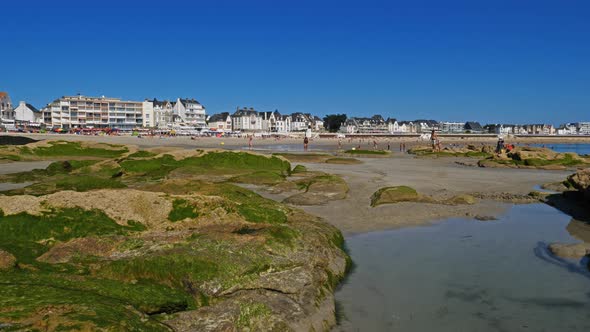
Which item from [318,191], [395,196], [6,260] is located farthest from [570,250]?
[6,260]

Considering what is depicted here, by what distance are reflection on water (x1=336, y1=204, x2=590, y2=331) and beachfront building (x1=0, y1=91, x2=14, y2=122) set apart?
181207 mm

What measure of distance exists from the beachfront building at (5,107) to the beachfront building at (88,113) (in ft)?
36.1

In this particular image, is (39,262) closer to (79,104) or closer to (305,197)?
(305,197)

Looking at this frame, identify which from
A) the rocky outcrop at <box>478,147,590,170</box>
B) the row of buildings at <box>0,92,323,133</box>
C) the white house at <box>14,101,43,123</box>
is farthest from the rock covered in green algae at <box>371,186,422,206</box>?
the white house at <box>14,101,43,123</box>

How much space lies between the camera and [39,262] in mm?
8188

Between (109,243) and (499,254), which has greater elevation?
(109,243)

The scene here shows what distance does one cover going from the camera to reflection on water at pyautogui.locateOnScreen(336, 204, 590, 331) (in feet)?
28.5

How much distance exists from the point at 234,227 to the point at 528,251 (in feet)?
28.6

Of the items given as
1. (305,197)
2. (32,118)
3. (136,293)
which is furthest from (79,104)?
(136,293)

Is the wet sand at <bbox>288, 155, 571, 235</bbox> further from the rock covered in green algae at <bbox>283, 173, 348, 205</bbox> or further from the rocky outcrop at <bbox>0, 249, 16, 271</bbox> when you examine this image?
the rocky outcrop at <bbox>0, 249, 16, 271</bbox>

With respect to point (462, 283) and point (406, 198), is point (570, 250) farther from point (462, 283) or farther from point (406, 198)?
point (406, 198)

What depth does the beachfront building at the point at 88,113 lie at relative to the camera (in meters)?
167

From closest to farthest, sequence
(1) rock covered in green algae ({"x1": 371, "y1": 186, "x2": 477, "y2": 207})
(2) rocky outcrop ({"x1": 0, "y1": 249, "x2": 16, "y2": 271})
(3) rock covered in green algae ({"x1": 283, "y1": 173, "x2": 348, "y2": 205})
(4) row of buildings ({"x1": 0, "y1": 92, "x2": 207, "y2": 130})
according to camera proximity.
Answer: (2) rocky outcrop ({"x1": 0, "y1": 249, "x2": 16, "y2": 271}), (3) rock covered in green algae ({"x1": 283, "y1": 173, "x2": 348, "y2": 205}), (1) rock covered in green algae ({"x1": 371, "y1": 186, "x2": 477, "y2": 207}), (4) row of buildings ({"x1": 0, "y1": 92, "x2": 207, "y2": 130})

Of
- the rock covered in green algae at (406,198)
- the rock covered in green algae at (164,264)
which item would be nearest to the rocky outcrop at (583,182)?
the rock covered in green algae at (406,198)
